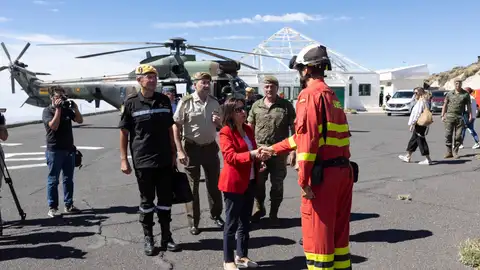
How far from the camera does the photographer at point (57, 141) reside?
5988 millimetres

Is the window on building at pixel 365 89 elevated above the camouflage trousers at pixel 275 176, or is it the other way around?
the window on building at pixel 365 89

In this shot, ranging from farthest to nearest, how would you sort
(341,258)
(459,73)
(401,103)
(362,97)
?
(459,73) < (362,97) < (401,103) < (341,258)

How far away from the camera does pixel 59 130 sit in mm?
6094

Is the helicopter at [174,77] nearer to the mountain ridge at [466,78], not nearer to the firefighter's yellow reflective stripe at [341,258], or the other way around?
the firefighter's yellow reflective stripe at [341,258]

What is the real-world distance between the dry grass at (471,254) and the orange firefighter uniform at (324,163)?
181 centimetres

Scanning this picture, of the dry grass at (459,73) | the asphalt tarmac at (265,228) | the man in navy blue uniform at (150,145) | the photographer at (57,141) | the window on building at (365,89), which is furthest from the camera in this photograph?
the dry grass at (459,73)

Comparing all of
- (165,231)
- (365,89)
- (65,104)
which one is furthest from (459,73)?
(165,231)

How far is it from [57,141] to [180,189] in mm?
2353

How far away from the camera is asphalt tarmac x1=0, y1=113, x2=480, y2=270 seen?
450 centimetres

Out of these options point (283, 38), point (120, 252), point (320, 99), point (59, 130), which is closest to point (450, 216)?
point (320, 99)

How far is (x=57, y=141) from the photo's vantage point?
6082 mm

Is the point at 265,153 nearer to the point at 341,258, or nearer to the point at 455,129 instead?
the point at 341,258

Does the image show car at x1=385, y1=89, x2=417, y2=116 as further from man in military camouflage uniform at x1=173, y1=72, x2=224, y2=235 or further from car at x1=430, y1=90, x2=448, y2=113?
man in military camouflage uniform at x1=173, y1=72, x2=224, y2=235

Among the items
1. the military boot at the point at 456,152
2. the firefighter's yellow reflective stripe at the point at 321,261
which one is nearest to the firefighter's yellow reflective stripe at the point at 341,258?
the firefighter's yellow reflective stripe at the point at 321,261
